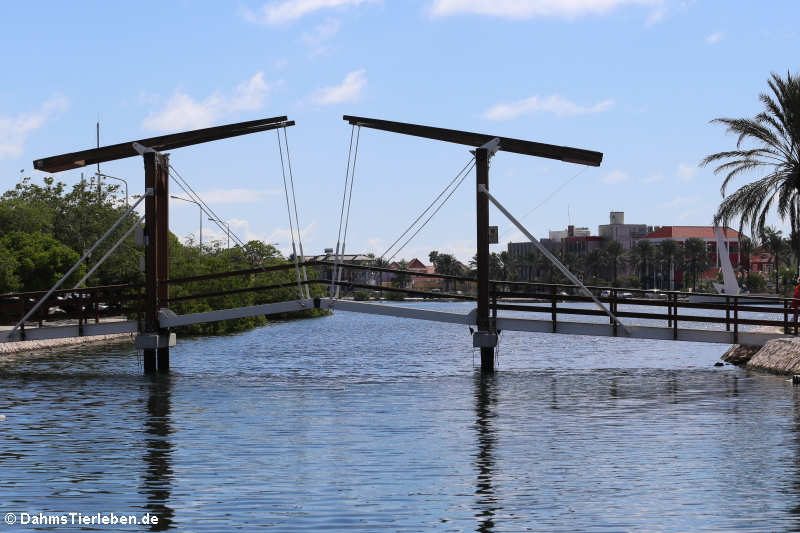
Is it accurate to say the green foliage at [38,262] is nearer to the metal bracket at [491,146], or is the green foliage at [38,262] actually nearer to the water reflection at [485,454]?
the metal bracket at [491,146]

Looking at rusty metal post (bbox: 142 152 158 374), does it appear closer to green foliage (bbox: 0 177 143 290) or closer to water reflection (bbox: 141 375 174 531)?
water reflection (bbox: 141 375 174 531)

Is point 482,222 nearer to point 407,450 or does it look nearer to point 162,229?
point 162,229

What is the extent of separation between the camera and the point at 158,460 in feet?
59.3

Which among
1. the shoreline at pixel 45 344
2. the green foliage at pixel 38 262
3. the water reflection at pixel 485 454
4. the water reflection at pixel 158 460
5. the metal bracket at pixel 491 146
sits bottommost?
the water reflection at pixel 485 454

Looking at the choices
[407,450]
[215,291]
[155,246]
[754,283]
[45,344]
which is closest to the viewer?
[407,450]

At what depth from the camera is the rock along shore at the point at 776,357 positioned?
3294 centimetres

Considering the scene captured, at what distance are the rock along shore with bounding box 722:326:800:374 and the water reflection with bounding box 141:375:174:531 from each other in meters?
17.8

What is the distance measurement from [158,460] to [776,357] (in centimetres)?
2241

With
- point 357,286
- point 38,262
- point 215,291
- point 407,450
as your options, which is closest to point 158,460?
point 407,450

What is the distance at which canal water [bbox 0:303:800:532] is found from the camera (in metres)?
14.0

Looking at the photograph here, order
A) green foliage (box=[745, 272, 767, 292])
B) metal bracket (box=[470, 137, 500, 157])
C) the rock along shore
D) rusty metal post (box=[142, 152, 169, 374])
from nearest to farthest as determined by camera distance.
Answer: the rock along shore
metal bracket (box=[470, 137, 500, 157])
rusty metal post (box=[142, 152, 169, 374])
green foliage (box=[745, 272, 767, 292])

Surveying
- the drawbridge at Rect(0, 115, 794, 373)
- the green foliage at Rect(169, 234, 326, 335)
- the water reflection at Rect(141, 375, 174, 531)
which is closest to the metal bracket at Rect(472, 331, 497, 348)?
the drawbridge at Rect(0, 115, 794, 373)

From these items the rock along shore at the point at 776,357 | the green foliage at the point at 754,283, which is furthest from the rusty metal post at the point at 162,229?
the green foliage at the point at 754,283

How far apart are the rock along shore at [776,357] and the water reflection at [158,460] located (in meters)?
17.8
